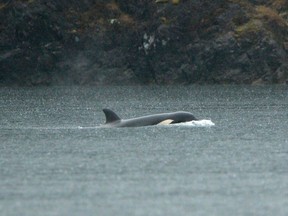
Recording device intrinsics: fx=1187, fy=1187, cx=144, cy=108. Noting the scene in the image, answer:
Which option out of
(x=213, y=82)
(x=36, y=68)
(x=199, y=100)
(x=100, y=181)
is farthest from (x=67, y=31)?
(x=100, y=181)

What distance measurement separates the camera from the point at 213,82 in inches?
4555

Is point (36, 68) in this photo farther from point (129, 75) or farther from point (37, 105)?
point (37, 105)

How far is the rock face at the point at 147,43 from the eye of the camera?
11500 cm

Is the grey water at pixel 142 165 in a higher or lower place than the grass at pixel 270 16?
lower

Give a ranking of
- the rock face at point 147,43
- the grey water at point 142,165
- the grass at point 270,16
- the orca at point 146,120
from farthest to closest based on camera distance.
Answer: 1. the grass at point 270,16
2. the rock face at point 147,43
3. the orca at point 146,120
4. the grey water at point 142,165

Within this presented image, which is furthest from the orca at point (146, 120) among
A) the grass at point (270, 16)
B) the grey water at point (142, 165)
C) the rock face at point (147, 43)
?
the grass at point (270, 16)

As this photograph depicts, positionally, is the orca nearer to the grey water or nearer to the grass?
the grey water

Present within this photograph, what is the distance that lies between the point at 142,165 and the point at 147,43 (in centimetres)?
8089

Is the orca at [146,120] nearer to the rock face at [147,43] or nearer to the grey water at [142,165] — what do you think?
the grey water at [142,165]

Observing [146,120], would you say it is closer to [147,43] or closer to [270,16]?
[147,43]

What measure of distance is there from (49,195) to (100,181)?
2773mm

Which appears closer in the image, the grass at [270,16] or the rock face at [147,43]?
the rock face at [147,43]

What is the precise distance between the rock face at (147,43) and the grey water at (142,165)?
49123 millimetres

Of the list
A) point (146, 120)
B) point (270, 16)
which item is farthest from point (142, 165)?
point (270, 16)
